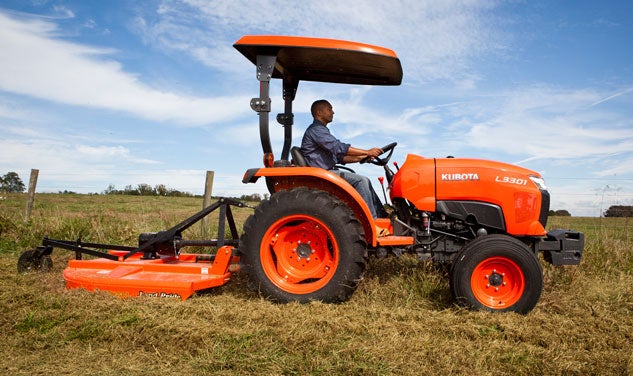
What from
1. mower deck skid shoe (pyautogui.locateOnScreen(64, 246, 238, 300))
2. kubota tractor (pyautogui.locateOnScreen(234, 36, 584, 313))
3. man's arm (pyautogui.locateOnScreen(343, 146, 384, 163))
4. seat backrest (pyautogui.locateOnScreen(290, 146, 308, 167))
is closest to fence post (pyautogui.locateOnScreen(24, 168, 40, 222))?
mower deck skid shoe (pyautogui.locateOnScreen(64, 246, 238, 300))

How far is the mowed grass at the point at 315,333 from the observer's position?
2.85 meters

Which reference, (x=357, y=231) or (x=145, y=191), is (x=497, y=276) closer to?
(x=357, y=231)

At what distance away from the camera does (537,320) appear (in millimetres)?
3631

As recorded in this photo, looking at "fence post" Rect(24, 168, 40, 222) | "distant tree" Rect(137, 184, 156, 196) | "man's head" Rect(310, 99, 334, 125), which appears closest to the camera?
"man's head" Rect(310, 99, 334, 125)

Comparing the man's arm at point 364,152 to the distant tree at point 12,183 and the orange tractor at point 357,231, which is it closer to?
the orange tractor at point 357,231

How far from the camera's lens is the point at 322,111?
4766mm

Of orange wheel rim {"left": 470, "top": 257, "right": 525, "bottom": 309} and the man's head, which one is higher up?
the man's head

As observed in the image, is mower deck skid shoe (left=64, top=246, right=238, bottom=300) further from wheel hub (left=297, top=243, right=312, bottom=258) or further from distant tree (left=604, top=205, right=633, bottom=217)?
distant tree (left=604, top=205, right=633, bottom=217)

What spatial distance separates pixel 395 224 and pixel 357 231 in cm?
59

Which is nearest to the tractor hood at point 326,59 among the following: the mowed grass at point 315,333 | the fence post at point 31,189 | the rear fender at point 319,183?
the rear fender at point 319,183

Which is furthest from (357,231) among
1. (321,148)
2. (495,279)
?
(495,279)

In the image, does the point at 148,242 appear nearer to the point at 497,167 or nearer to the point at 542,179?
the point at 497,167

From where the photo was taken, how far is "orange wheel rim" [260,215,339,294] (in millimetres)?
4066

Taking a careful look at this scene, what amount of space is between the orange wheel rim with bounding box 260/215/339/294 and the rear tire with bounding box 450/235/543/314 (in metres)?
1.09
